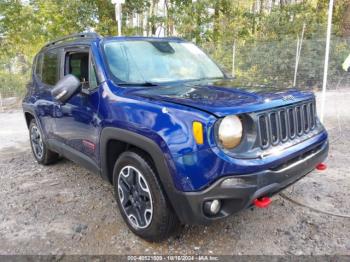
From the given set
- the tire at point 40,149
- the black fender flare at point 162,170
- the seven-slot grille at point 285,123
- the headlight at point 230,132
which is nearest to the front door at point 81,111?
the black fender flare at point 162,170

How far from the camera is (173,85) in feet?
10.2

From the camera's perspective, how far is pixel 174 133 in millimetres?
2268

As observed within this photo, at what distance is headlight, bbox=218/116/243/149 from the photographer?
2234 millimetres

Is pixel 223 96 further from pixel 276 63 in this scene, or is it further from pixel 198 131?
pixel 276 63

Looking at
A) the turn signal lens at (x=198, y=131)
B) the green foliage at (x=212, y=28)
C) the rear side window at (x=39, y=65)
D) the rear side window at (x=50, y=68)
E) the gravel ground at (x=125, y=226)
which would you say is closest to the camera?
the turn signal lens at (x=198, y=131)

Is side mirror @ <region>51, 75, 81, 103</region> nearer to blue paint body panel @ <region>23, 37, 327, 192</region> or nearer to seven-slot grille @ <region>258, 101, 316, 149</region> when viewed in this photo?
blue paint body panel @ <region>23, 37, 327, 192</region>

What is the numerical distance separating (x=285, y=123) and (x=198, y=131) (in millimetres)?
831

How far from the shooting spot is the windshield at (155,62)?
3154mm

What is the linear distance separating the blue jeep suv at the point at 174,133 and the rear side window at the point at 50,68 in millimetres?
419

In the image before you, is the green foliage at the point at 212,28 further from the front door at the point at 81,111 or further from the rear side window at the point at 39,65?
the front door at the point at 81,111

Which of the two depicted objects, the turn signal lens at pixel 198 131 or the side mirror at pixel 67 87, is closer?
the turn signal lens at pixel 198 131

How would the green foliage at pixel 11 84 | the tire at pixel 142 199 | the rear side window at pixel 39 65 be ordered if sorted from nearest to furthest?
1. the tire at pixel 142 199
2. the rear side window at pixel 39 65
3. the green foliage at pixel 11 84

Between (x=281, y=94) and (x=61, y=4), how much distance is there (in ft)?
33.7

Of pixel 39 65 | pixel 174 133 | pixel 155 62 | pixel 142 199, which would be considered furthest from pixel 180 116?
pixel 39 65
